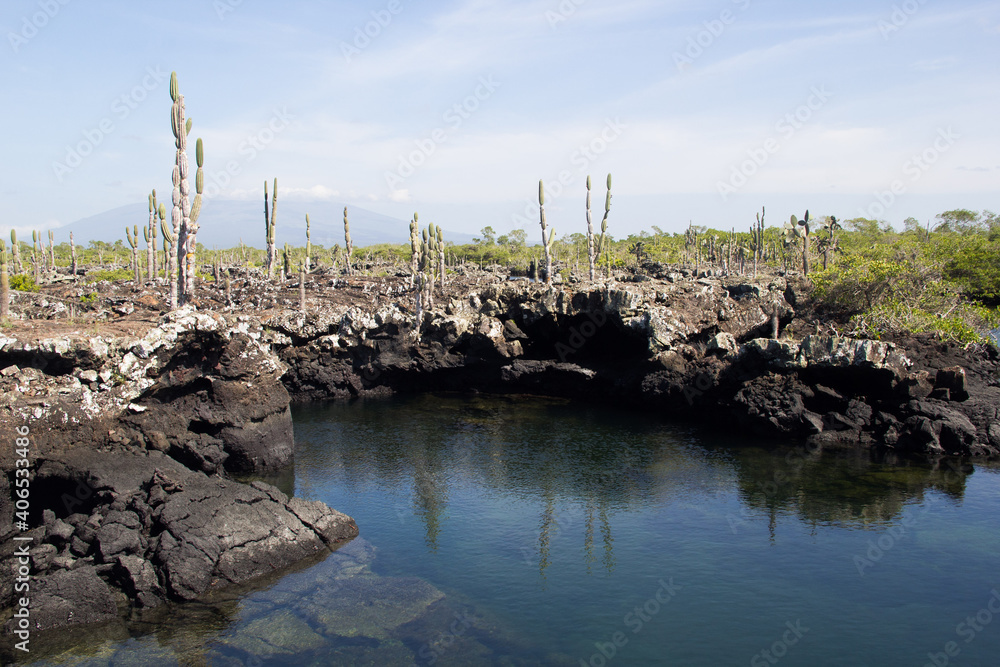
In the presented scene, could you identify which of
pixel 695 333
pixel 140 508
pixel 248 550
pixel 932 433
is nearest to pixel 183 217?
pixel 140 508

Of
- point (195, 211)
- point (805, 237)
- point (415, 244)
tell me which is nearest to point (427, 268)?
point (415, 244)

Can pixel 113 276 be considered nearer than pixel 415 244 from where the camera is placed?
No

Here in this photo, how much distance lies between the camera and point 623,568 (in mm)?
20469

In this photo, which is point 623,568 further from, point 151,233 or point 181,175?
point 151,233

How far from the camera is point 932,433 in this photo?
30.0 m

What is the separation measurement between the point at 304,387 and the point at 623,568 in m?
29.7

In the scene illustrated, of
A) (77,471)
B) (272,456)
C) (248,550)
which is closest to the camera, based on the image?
(248,550)

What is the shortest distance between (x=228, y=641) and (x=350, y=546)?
5.96 m

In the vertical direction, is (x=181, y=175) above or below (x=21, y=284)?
above

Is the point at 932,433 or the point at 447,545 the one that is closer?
the point at 447,545

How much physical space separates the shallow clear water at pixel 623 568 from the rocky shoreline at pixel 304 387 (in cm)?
198

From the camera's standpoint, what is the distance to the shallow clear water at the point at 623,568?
16.2 m

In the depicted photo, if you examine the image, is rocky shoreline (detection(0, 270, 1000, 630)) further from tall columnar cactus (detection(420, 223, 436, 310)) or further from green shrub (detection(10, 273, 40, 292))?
green shrub (detection(10, 273, 40, 292))

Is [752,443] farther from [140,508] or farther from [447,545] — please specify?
[140,508]
